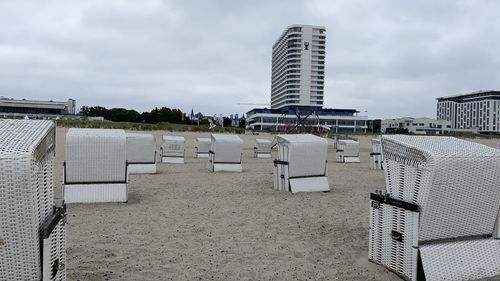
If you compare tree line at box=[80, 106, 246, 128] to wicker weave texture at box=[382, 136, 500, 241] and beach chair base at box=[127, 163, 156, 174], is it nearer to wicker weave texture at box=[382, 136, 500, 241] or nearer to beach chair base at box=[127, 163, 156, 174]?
beach chair base at box=[127, 163, 156, 174]

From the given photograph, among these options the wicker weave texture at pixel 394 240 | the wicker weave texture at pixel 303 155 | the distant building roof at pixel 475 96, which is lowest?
the wicker weave texture at pixel 394 240

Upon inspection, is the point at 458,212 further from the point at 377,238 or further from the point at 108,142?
the point at 108,142

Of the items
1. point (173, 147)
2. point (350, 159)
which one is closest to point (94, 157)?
point (173, 147)

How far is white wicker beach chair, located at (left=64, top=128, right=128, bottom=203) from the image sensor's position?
9297 mm

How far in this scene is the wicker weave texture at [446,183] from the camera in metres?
4.78

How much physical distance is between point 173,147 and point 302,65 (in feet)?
375

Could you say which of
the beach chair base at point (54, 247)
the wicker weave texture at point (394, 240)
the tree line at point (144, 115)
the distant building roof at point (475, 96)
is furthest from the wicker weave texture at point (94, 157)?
the distant building roof at point (475, 96)

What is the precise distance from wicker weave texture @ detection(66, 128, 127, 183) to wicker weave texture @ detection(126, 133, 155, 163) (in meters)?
6.03

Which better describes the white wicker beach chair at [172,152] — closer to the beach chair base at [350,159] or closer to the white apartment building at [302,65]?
the beach chair base at [350,159]

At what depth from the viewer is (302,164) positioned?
11.6m

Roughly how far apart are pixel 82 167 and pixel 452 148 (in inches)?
280

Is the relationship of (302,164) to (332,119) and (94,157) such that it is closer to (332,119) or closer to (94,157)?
(94,157)

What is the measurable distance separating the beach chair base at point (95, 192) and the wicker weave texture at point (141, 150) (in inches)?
242

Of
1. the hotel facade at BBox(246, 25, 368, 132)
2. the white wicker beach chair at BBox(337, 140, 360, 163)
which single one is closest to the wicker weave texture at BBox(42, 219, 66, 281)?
the white wicker beach chair at BBox(337, 140, 360, 163)
